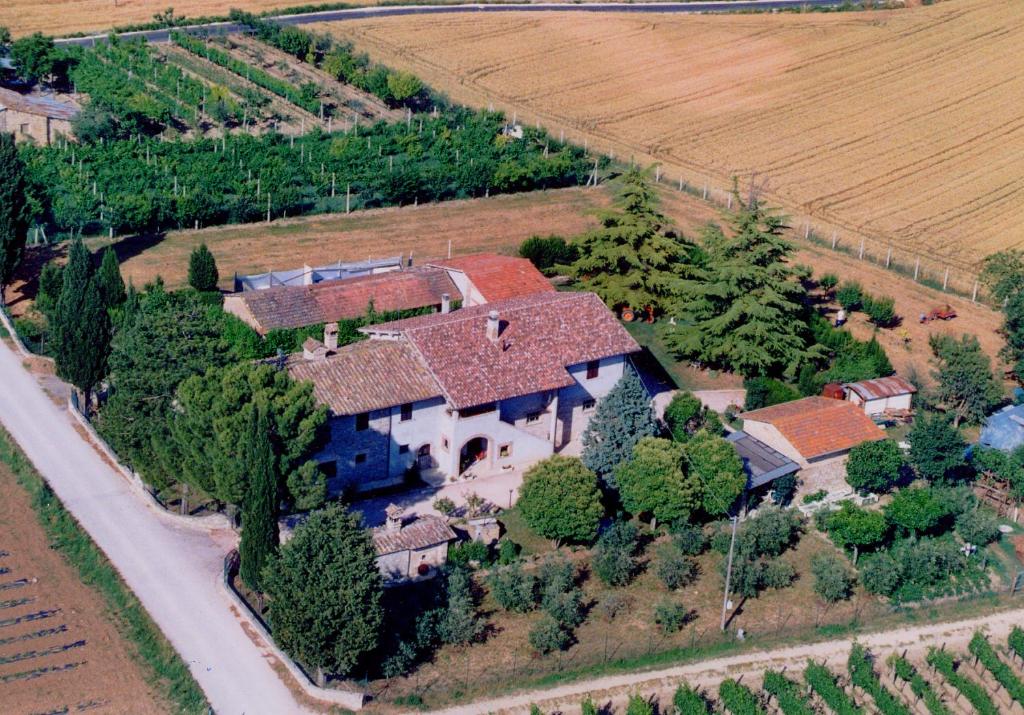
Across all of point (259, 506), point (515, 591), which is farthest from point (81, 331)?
point (515, 591)

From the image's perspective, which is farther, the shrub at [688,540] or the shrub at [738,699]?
the shrub at [688,540]

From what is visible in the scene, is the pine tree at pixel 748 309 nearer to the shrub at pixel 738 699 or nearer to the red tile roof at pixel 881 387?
the red tile roof at pixel 881 387

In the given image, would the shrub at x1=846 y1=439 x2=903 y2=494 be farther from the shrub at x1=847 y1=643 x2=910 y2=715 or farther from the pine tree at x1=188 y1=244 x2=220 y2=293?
the pine tree at x1=188 y1=244 x2=220 y2=293

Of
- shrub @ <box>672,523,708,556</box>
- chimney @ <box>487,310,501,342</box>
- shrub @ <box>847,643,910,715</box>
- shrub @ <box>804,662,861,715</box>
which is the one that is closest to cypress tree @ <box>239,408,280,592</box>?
chimney @ <box>487,310,501,342</box>

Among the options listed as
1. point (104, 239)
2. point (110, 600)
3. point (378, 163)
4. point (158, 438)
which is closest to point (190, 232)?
point (104, 239)

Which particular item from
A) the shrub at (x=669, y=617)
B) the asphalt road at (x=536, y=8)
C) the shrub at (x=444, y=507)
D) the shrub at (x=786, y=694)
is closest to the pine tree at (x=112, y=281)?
the shrub at (x=444, y=507)
